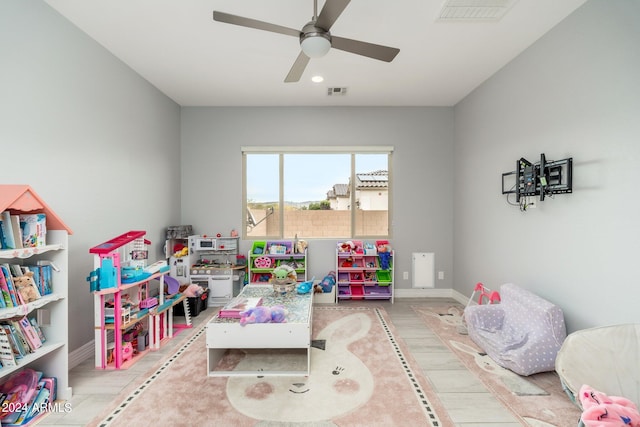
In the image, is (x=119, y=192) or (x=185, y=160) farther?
(x=185, y=160)

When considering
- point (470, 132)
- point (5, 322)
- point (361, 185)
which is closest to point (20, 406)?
point (5, 322)

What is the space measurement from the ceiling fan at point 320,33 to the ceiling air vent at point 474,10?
2.34ft

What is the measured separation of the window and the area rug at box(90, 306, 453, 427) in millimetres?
2109

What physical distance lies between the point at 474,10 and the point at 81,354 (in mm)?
4433

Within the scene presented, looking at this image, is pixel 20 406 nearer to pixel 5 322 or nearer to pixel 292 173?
pixel 5 322

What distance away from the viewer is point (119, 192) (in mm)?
3211

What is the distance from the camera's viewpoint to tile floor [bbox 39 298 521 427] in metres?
1.95

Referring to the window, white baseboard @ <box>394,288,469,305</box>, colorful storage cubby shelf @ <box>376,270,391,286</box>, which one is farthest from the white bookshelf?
white baseboard @ <box>394,288,469,305</box>

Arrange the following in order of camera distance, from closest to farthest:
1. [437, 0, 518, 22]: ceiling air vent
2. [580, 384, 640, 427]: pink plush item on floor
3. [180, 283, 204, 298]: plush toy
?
[580, 384, 640, 427]: pink plush item on floor < [437, 0, 518, 22]: ceiling air vent < [180, 283, 204, 298]: plush toy

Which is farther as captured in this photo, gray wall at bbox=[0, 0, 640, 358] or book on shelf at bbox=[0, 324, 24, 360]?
gray wall at bbox=[0, 0, 640, 358]

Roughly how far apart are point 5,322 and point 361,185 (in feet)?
13.3

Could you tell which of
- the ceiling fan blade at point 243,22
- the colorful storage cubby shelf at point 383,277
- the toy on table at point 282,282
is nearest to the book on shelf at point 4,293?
the ceiling fan blade at point 243,22

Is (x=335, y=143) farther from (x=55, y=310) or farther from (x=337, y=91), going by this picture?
(x=55, y=310)

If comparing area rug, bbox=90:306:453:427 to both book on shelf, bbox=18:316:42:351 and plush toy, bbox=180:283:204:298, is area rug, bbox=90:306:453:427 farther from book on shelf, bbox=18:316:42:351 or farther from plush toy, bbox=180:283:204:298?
plush toy, bbox=180:283:204:298
